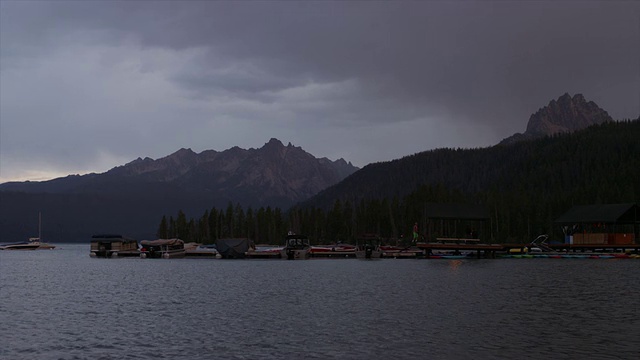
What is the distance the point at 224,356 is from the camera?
3481cm

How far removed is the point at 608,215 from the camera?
152625mm

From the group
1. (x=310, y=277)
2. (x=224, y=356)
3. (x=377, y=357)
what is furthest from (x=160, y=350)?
(x=310, y=277)

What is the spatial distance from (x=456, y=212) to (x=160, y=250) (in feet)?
250

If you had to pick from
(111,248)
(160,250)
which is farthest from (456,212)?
(111,248)

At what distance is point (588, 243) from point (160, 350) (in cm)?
13937

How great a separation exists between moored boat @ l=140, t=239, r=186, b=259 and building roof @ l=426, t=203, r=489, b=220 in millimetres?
65926

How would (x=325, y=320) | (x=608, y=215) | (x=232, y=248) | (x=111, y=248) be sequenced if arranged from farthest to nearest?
(x=111, y=248) → (x=232, y=248) → (x=608, y=215) → (x=325, y=320)

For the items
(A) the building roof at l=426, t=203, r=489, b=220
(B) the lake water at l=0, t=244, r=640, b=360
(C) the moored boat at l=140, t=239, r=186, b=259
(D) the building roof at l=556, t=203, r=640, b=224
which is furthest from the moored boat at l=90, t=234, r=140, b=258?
(D) the building roof at l=556, t=203, r=640, b=224

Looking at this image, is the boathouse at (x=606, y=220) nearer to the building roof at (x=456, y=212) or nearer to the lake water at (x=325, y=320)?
the building roof at (x=456, y=212)

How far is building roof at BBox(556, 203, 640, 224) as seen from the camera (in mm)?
150375

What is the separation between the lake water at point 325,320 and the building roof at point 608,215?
72.8m

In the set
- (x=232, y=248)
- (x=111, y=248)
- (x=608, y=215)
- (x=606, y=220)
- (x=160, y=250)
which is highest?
(x=608, y=215)

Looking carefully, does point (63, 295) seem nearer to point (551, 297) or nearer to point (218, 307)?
point (218, 307)

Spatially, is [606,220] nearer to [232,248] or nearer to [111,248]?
[232,248]
